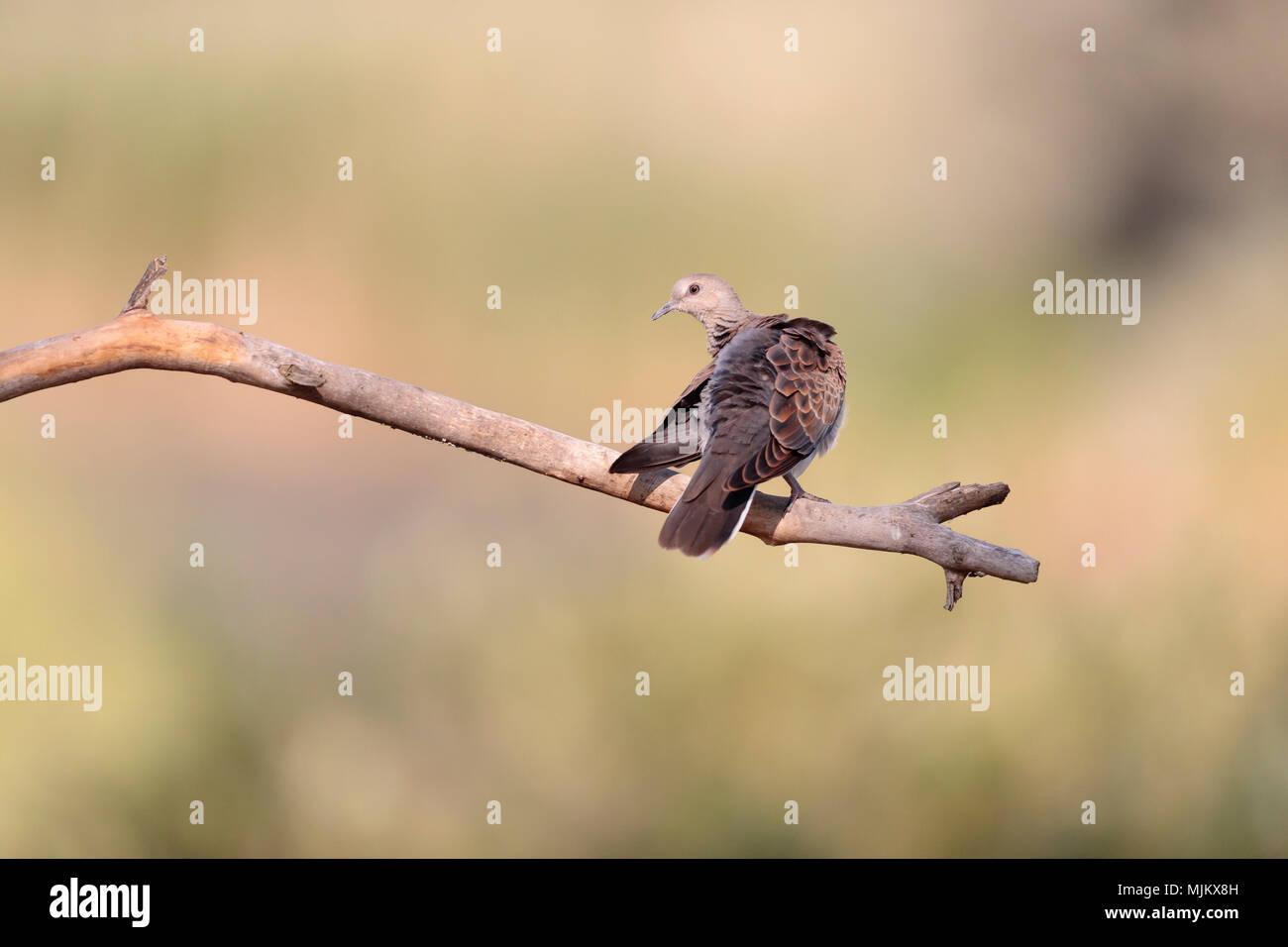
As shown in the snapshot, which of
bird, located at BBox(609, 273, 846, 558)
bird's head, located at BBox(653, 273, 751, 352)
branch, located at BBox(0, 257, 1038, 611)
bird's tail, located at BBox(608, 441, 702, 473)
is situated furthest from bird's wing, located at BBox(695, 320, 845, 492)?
bird's head, located at BBox(653, 273, 751, 352)

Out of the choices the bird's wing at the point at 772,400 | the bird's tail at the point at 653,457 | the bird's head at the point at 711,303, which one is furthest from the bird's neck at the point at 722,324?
the bird's tail at the point at 653,457

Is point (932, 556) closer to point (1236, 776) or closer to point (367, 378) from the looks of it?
point (367, 378)

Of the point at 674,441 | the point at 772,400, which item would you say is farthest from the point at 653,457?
the point at 772,400

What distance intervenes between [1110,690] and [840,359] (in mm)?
4270

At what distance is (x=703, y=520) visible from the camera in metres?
3.44

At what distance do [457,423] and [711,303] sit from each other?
4.86 feet

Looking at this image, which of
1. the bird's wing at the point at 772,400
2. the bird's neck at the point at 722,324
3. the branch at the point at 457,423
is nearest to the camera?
the branch at the point at 457,423

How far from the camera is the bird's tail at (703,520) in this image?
3402 millimetres

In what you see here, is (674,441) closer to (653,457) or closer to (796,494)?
(653,457)

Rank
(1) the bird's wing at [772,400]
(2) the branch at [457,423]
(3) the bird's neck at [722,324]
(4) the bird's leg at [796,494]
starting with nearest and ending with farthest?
(2) the branch at [457,423] < (1) the bird's wing at [772,400] < (4) the bird's leg at [796,494] < (3) the bird's neck at [722,324]

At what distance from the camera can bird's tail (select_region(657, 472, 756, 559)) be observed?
340 cm

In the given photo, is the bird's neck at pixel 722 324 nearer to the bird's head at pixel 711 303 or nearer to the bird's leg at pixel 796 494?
the bird's head at pixel 711 303

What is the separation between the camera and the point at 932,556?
373cm

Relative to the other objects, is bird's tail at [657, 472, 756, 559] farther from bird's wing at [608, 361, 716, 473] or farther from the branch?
the branch
